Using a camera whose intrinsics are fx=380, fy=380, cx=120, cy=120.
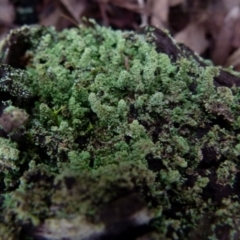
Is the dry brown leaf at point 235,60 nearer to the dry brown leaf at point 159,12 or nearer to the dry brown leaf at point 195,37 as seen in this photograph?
the dry brown leaf at point 195,37

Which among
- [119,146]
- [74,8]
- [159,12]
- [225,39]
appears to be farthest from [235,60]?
[119,146]

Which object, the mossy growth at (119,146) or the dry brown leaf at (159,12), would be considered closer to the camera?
the mossy growth at (119,146)

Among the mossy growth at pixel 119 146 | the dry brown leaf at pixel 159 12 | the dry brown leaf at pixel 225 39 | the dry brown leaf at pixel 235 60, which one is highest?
the dry brown leaf at pixel 159 12

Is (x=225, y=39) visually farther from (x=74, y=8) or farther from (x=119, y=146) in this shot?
(x=119, y=146)

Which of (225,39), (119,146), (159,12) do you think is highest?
(159,12)

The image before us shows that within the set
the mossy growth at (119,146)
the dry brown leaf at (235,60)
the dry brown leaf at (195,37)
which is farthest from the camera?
the dry brown leaf at (195,37)

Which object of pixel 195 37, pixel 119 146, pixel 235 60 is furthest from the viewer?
pixel 195 37

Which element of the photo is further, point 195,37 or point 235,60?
point 195,37

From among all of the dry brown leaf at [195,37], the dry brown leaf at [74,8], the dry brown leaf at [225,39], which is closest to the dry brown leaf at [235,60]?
the dry brown leaf at [225,39]
